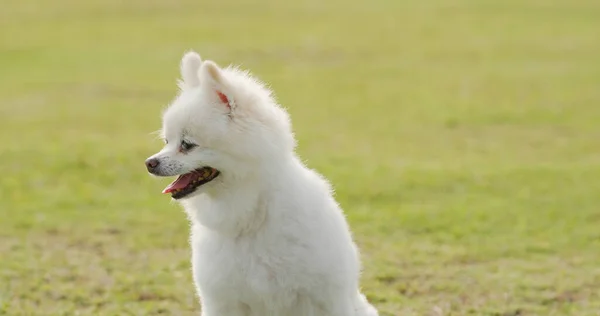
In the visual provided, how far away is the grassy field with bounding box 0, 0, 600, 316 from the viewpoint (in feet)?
26.0

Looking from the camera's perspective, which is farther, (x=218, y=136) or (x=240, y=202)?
(x=240, y=202)

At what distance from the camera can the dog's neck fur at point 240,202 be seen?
5.23m

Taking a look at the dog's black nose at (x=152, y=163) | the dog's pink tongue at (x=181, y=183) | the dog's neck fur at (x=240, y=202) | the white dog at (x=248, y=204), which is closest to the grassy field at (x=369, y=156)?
the white dog at (x=248, y=204)

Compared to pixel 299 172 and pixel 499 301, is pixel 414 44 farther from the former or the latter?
pixel 299 172

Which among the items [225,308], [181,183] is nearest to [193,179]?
[181,183]

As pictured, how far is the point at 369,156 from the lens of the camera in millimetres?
13234

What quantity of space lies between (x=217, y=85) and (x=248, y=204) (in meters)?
0.72

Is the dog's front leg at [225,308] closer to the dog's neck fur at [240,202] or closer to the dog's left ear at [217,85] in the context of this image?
the dog's neck fur at [240,202]

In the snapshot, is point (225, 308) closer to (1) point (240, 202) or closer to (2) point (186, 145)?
(1) point (240, 202)

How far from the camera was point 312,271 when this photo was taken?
5234 mm

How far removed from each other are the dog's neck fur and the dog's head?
0.05 metres

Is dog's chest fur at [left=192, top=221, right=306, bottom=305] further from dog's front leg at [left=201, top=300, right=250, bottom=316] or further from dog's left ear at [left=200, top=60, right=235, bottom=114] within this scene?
dog's left ear at [left=200, top=60, right=235, bottom=114]

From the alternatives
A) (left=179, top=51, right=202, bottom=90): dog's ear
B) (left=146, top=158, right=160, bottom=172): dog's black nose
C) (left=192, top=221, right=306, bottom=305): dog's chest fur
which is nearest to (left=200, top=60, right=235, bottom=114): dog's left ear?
(left=179, top=51, right=202, bottom=90): dog's ear

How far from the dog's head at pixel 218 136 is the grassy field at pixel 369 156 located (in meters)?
2.36
